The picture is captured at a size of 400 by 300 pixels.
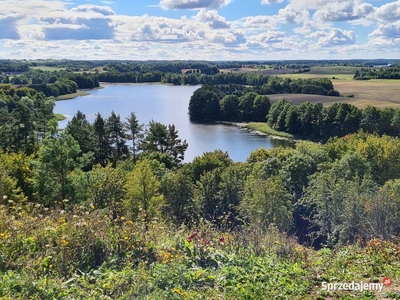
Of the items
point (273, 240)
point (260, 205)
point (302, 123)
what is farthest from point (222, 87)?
point (273, 240)

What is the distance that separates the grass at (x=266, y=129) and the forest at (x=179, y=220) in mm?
23950

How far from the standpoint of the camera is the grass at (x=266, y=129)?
5986cm

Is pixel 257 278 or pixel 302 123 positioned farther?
pixel 302 123

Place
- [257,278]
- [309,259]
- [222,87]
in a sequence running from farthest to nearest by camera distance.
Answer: [222,87]
[309,259]
[257,278]

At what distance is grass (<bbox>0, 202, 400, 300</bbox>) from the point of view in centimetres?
491

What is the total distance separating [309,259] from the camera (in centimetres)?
641

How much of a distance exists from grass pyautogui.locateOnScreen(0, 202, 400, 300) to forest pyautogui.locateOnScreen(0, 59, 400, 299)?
0.02 m

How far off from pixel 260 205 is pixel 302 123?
4306 cm

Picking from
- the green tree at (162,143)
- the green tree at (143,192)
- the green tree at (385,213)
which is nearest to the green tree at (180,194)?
the green tree at (143,192)

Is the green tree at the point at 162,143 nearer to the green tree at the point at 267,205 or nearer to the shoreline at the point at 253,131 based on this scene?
the green tree at the point at 267,205

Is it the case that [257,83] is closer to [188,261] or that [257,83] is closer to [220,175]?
[220,175]

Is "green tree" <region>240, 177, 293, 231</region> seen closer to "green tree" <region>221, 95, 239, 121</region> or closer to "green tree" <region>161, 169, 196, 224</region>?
"green tree" <region>161, 169, 196, 224</region>

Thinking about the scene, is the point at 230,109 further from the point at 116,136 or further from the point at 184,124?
the point at 116,136

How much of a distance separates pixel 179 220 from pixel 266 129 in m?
46.8
